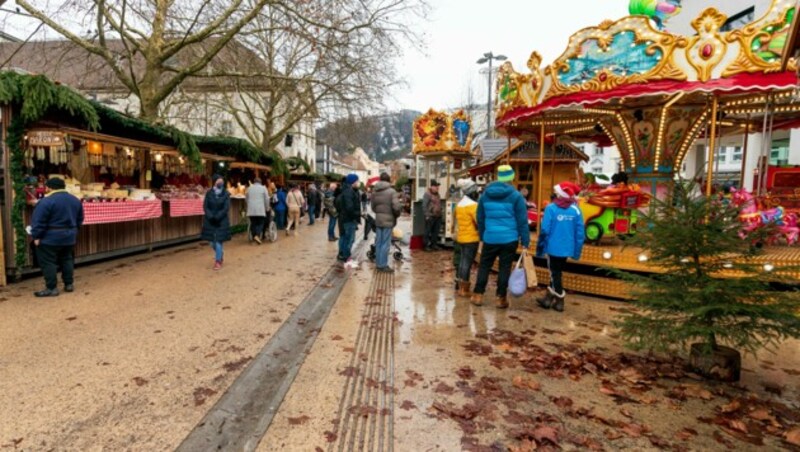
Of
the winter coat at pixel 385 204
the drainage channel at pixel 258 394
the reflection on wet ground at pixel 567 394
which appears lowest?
the drainage channel at pixel 258 394

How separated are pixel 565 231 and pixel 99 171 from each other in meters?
11.0

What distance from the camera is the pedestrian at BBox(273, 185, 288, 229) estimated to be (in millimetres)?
15253

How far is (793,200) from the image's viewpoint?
9.90 meters

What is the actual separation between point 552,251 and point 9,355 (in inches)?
240

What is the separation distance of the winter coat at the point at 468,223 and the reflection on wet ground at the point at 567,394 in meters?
1.71

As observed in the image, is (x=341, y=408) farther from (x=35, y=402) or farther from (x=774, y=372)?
(x=774, y=372)

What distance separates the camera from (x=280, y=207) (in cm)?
1548

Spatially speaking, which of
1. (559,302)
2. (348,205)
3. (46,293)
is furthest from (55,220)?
(559,302)

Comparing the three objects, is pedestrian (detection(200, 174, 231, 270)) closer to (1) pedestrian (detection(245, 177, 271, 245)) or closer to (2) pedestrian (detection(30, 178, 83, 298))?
(2) pedestrian (detection(30, 178, 83, 298))

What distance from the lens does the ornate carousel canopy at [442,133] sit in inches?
516

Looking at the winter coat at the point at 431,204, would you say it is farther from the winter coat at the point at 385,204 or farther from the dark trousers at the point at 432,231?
the winter coat at the point at 385,204

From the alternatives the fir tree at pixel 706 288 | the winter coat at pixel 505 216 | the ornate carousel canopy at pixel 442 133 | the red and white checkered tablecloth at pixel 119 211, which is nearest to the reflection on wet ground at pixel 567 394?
the fir tree at pixel 706 288

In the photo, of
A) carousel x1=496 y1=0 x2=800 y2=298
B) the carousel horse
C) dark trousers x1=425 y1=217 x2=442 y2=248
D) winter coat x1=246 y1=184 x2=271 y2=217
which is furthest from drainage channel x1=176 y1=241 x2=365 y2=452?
winter coat x1=246 y1=184 x2=271 y2=217

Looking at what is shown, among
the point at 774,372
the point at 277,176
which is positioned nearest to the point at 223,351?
the point at 774,372
